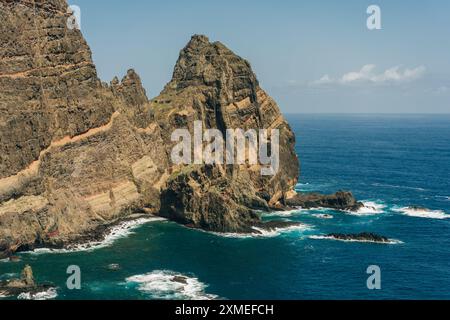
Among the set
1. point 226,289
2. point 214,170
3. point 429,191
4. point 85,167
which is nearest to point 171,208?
point 214,170

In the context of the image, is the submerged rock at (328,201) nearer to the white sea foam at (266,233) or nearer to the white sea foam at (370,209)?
the white sea foam at (370,209)

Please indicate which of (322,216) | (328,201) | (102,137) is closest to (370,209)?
(328,201)

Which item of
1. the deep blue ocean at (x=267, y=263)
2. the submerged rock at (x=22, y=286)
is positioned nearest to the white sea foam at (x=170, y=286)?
the deep blue ocean at (x=267, y=263)

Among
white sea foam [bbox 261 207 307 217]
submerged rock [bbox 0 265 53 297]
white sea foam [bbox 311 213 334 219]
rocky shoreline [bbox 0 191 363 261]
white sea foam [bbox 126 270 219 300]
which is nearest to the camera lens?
submerged rock [bbox 0 265 53 297]

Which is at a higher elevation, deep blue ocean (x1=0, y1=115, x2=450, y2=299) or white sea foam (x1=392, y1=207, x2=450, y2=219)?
white sea foam (x1=392, y1=207, x2=450, y2=219)

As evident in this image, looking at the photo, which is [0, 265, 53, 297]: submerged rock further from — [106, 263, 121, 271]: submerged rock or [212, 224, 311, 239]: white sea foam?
[212, 224, 311, 239]: white sea foam

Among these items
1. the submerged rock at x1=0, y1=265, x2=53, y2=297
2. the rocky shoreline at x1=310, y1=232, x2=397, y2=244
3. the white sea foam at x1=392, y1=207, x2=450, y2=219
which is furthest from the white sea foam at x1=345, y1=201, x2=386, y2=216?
the submerged rock at x1=0, y1=265, x2=53, y2=297
